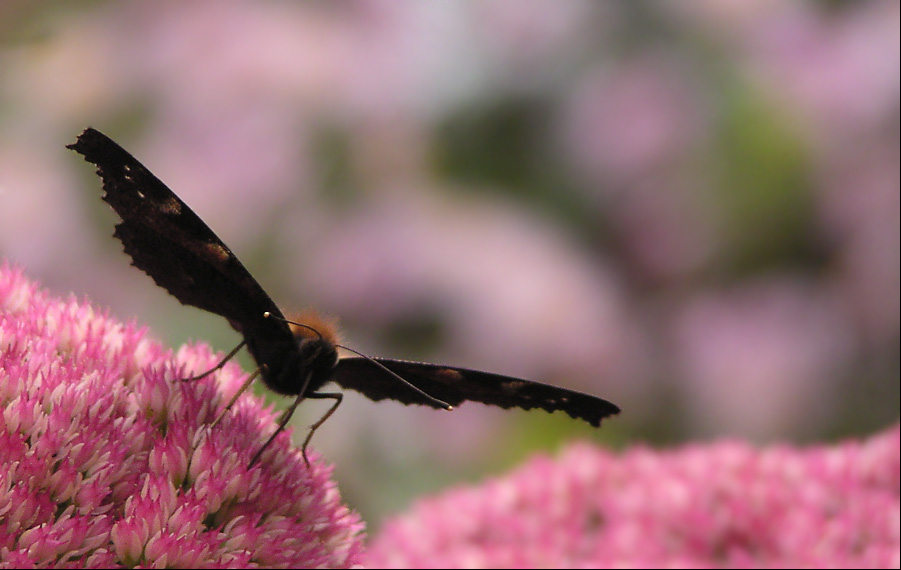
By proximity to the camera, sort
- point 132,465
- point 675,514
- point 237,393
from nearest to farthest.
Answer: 1. point 132,465
2. point 237,393
3. point 675,514

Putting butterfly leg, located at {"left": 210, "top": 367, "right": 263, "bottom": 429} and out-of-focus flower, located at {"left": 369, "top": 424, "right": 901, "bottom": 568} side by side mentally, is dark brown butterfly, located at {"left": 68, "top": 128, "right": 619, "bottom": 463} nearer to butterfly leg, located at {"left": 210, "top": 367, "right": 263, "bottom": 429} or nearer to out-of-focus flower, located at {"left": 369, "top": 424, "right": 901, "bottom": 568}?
butterfly leg, located at {"left": 210, "top": 367, "right": 263, "bottom": 429}

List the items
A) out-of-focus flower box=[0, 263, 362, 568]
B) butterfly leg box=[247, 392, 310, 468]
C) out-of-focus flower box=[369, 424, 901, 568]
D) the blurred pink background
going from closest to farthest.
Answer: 1. out-of-focus flower box=[0, 263, 362, 568]
2. butterfly leg box=[247, 392, 310, 468]
3. out-of-focus flower box=[369, 424, 901, 568]
4. the blurred pink background

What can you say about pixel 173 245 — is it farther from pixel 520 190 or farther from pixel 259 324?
pixel 520 190

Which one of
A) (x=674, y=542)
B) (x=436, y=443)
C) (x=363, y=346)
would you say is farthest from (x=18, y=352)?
(x=436, y=443)

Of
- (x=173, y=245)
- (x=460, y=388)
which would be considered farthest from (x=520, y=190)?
(x=173, y=245)

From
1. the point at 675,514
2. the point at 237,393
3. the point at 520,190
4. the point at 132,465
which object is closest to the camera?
the point at 132,465

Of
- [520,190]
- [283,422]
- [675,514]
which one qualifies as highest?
[520,190]

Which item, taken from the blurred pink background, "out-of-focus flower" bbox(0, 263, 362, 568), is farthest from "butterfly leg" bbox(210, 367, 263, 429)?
the blurred pink background

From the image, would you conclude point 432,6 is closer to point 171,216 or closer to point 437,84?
point 437,84
